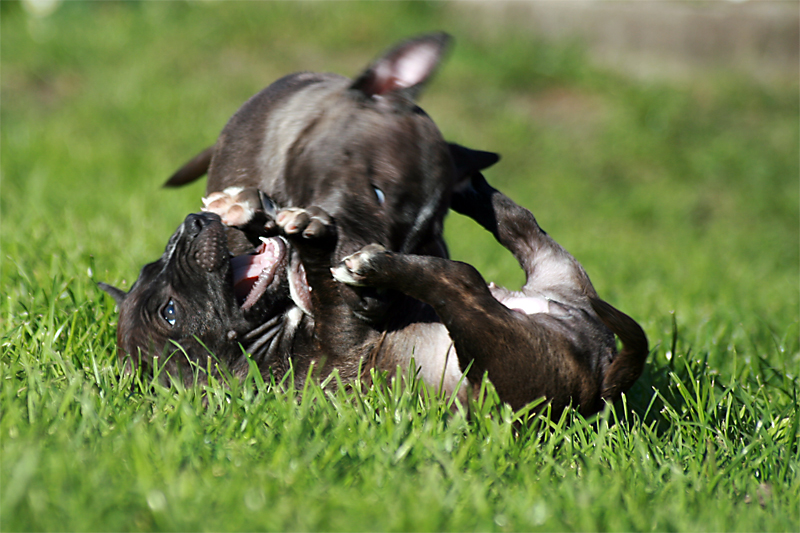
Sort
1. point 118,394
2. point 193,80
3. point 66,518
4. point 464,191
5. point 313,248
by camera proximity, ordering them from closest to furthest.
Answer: point 66,518, point 118,394, point 313,248, point 464,191, point 193,80

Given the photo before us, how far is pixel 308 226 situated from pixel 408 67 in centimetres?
81

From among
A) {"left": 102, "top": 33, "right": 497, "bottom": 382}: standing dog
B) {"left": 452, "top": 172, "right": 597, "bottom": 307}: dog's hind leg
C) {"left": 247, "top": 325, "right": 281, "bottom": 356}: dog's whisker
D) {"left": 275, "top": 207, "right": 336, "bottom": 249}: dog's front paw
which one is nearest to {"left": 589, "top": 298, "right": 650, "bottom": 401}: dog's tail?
{"left": 452, "top": 172, "right": 597, "bottom": 307}: dog's hind leg

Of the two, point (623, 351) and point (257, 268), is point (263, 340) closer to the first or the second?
point (257, 268)

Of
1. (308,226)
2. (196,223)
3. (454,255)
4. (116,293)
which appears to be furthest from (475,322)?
(454,255)

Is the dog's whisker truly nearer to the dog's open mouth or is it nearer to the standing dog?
the standing dog

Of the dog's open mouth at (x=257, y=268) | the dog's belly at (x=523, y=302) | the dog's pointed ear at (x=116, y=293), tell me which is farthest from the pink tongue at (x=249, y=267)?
the dog's belly at (x=523, y=302)

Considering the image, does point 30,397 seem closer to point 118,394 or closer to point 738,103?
point 118,394

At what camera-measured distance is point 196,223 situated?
2.92 m

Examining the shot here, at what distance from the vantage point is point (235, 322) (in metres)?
2.85

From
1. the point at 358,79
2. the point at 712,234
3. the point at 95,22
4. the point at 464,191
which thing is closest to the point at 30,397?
the point at 358,79

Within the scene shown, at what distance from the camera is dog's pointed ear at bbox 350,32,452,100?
2.88 metres

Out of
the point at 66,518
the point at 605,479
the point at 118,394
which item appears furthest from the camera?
the point at 118,394

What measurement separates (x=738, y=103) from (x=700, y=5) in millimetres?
1815

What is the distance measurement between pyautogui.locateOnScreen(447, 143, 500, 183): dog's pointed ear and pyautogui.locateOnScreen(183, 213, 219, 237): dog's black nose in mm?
1039
